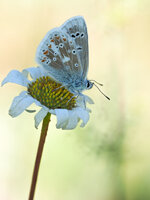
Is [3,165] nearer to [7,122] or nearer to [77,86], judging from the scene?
[7,122]

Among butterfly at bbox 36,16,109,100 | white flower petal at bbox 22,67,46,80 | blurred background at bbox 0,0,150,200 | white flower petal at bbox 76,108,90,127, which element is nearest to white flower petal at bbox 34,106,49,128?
white flower petal at bbox 76,108,90,127

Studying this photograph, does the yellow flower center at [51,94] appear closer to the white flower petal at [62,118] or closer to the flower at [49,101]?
the flower at [49,101]

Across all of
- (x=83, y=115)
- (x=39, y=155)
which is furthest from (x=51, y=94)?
(x=39, y=155)

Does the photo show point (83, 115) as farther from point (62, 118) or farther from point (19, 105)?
point (19, 105)

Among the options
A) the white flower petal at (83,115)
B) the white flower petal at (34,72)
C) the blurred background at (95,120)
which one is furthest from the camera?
the blurred background at (95,120)

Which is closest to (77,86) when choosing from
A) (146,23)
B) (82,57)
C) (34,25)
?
(82,57)

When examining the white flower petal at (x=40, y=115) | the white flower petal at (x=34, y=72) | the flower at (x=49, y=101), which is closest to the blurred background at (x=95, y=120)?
the white flower petal at (x=34, y=72)

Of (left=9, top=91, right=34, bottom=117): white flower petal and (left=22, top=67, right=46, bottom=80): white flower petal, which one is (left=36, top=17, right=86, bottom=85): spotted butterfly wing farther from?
(left=9, top=91, right=34, bottom=117): white flower petal
